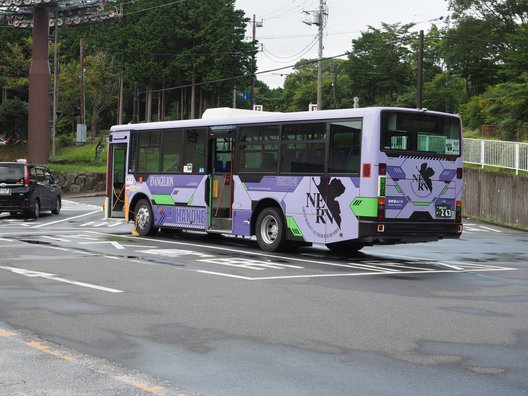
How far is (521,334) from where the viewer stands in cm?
799

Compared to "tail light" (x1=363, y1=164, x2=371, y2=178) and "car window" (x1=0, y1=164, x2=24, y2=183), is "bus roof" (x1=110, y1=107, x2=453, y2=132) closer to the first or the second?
"tail light" (x1=363, y1=164, x2=371, y2=178)

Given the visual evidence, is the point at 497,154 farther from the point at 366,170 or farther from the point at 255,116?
the point at 366,170

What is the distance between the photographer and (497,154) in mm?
33500

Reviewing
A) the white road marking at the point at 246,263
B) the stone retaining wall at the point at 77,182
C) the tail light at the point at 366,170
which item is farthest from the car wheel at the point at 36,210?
the stone retaining wall at the point at 77,182

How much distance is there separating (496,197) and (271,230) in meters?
17.5

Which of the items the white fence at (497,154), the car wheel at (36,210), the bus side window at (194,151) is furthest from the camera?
the white fence at (497,154)

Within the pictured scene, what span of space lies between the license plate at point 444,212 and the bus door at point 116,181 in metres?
9.65

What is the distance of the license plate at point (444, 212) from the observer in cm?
1588

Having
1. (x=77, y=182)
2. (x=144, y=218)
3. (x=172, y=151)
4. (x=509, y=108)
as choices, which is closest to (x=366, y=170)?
(x=172, y=151)

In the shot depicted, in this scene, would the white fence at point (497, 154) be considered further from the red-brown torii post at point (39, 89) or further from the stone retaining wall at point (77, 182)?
the red-brown torii post at point (39, 89)

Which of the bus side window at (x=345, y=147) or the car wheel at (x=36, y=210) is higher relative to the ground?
the bus side window at (x=345, y=147)

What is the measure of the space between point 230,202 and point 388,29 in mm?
73119

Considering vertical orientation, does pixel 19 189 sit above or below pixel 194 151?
below

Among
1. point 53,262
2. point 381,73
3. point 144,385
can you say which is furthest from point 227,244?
point 381,73
